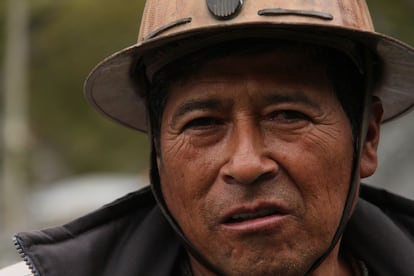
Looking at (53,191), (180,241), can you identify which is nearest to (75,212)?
(53,191)

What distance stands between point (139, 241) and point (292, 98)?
75 cm

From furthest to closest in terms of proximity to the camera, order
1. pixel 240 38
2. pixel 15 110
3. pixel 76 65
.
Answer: pixel 15 110
pixel 76 65
pixel 240 38

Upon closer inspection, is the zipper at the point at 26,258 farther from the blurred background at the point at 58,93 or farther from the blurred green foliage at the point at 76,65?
the blurred green foliage at the point at 76,65

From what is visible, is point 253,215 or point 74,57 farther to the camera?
point 74,57

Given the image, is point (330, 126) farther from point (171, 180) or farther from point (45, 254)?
point (45, 254)

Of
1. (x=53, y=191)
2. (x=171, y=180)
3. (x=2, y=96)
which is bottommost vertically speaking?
(x=53, y=191)

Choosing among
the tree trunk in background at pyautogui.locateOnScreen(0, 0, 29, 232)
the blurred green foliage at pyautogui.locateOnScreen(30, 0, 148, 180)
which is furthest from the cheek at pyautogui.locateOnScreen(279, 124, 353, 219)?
the blurred green foliage at pyautogui.locateOnScreen(30, 0, 148, 180)

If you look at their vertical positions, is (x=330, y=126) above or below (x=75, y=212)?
above

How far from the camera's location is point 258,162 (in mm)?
3904

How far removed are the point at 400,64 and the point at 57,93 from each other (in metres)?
26.6

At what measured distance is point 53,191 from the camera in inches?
1310

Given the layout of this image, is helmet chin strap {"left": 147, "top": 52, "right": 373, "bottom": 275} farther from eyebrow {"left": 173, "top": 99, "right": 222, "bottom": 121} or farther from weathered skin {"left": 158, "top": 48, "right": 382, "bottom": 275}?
eyebrow {"left": 173, "top": 99, "right": 222, "bottom": 121}

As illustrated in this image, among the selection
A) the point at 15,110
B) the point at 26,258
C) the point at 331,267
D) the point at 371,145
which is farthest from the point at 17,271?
the point at 15,110

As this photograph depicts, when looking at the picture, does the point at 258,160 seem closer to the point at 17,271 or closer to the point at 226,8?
the point at 226,8
